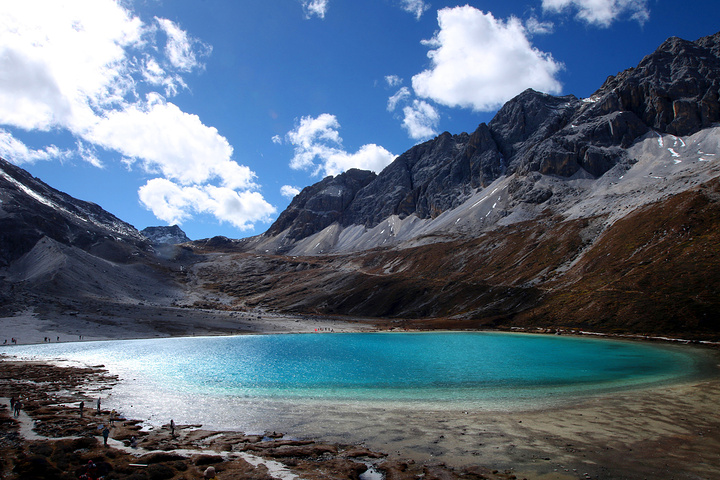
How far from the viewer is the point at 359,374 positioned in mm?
42531

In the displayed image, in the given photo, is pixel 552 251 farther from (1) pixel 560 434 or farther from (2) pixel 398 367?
(1) pixel 560 434

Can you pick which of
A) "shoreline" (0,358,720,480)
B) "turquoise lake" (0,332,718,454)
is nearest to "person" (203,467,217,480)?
"shoreline" (0,358,720,480)

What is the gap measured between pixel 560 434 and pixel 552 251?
4123 inches

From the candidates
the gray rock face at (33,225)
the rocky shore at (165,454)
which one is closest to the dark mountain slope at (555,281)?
the rocky shore at (165,454)

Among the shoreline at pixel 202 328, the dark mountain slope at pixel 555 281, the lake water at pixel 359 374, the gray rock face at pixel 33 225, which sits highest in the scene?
the gray rock face at pixel 33 225

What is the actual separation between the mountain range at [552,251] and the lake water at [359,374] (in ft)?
70.1

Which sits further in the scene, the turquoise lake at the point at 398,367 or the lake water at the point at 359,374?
the turquoise lake at the point at 398,367

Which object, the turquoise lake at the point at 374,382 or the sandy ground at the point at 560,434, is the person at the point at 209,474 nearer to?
the turquoise lake at the point at 374,382

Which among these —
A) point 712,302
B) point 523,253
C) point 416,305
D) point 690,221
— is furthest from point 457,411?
point 523,253

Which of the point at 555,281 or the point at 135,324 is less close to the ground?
the point at 555,281

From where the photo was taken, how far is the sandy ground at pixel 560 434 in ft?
56.8

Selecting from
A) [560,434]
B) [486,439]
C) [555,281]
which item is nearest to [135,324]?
[486,439]

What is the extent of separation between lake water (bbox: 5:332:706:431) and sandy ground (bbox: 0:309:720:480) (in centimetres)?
235

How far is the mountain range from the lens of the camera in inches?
3029
